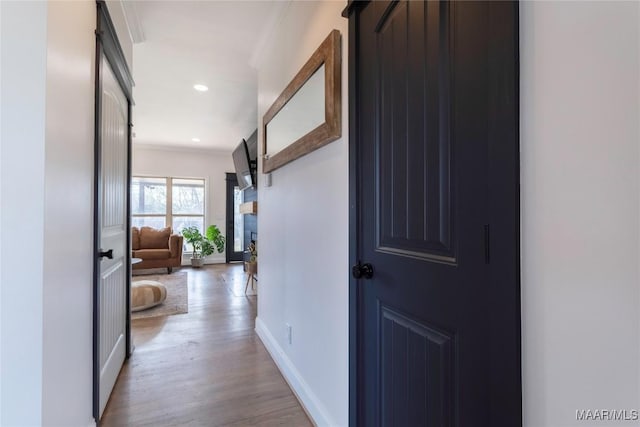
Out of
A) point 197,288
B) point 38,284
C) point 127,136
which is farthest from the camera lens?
point 197,288

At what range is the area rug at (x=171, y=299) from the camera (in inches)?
138

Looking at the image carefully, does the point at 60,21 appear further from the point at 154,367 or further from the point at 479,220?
the point at 154,367

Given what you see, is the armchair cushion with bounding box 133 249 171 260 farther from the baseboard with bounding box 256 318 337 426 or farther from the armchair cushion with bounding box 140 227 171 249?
the baseboard with bounding box 256 318 337 426

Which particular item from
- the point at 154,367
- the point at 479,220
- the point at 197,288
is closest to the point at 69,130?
the point at 479,220

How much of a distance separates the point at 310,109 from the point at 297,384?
1.63m

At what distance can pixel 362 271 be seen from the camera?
48.6 inches

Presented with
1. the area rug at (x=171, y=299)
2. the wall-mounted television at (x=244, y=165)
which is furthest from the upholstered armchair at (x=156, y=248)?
the wall-mounted television at (x=244, y=165)

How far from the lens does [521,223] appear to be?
26.2 inches

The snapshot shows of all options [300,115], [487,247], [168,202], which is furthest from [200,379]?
[168,202]

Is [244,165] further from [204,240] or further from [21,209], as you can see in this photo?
[21,209]

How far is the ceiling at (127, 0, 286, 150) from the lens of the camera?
220 cm

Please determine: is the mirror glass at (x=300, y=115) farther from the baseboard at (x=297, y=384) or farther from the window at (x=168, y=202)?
the window at (x=168, y=202)

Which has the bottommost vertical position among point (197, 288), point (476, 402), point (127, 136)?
point (197, 288)

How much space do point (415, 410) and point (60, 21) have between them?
1.74m
